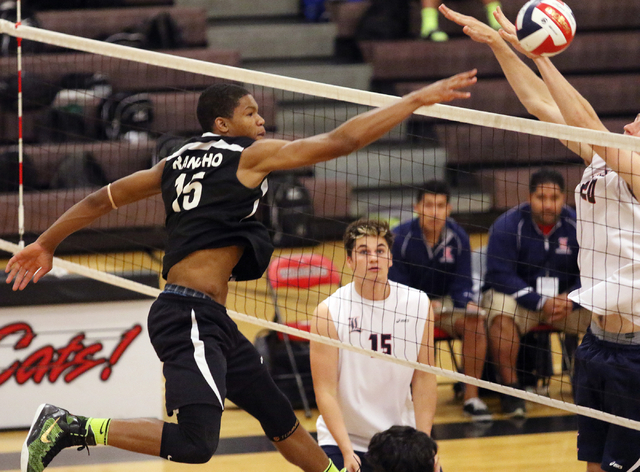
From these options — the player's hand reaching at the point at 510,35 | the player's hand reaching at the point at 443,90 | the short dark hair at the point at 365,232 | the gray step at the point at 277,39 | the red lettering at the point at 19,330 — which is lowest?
the red lettering at the point at 19,330

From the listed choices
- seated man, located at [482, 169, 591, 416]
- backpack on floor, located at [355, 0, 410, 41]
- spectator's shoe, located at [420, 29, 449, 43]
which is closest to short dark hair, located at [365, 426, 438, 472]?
seated man, located at [482, 169, 591, 416]

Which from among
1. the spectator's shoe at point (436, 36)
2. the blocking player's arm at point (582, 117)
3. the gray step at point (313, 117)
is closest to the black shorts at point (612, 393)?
the blocking player's arm at point (582, 117)

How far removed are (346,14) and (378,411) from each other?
756cm

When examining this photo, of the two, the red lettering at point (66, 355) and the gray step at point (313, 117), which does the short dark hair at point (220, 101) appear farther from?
the gray step at point (313, 117)

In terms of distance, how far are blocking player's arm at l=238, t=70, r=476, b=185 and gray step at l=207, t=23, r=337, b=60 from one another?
25.3 ft

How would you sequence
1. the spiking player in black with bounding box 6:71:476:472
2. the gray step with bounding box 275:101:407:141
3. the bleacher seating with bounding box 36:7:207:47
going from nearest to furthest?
the spiking player in black with bounding box 6:71:476:472, the gray step with bounding box 275:101:407:141, the bleacher seating with bounding box 36:7:207:47

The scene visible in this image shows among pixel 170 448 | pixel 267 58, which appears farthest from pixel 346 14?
pixel 170 448

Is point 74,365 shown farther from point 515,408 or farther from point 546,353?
point 546,353

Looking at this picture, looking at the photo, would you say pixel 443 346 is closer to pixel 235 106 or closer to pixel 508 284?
pixel 508 284

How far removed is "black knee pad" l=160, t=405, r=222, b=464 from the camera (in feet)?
12.3

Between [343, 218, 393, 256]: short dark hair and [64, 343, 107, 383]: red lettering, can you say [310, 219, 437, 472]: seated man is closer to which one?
[343, 218, 393, 256]: short dark hair

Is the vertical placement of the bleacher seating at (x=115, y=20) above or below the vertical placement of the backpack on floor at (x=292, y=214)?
above

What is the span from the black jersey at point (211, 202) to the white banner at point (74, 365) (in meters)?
2.18

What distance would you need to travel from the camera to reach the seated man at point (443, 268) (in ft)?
21.3
